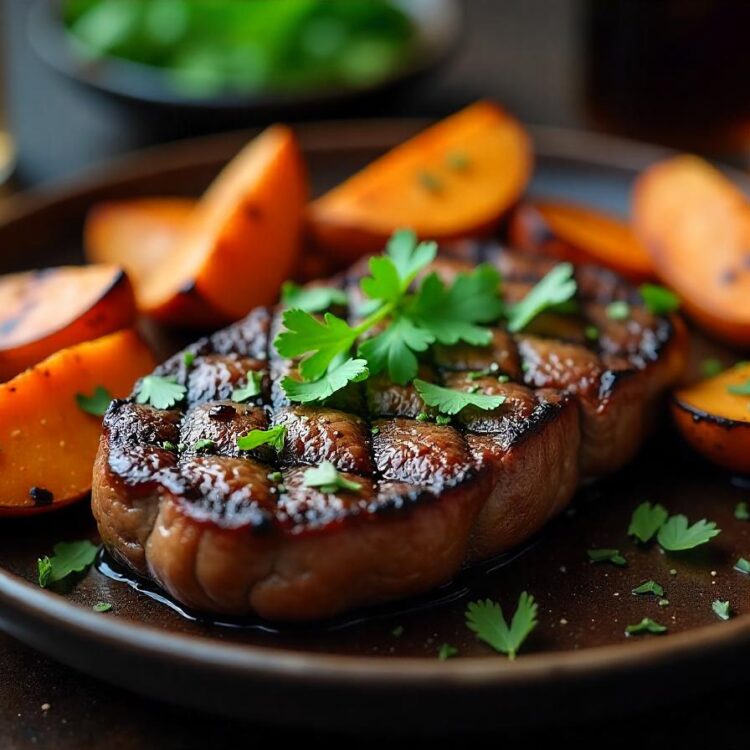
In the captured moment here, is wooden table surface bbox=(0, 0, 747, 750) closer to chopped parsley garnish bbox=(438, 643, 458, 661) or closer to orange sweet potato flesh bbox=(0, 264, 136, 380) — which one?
chopped parsley garnish bbox=(438, 643, 458, 661)

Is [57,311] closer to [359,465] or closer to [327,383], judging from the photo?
[327,383]

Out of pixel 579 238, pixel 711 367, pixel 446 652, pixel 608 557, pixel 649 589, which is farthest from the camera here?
pixel 579 238

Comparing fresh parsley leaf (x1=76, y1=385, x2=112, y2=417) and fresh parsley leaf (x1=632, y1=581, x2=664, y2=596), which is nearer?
fresh parsley leaf (x1=632, y1=581, x2=664, y2=596)

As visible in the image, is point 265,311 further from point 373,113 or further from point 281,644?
point 373,113

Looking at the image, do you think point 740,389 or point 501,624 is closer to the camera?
point 501,624

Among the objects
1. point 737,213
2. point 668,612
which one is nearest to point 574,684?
point 668,612

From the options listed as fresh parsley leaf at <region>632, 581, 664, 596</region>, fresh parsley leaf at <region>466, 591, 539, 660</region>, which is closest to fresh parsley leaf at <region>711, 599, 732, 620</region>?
fresh parsley leaf at <region>632, 581, 664, 596</region>

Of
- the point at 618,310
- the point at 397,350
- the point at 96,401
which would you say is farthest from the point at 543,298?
the point at 96,401

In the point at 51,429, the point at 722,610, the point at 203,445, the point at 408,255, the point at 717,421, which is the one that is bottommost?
the point at 722,610
